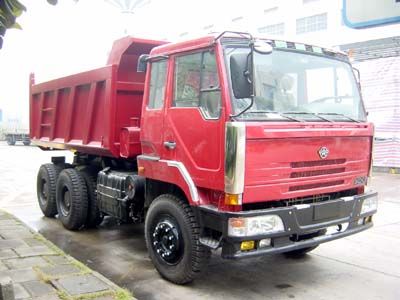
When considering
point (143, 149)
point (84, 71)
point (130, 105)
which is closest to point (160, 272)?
point (143, 149)

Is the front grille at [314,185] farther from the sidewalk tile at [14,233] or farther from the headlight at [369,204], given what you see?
the sidewalk tile at [14,233]

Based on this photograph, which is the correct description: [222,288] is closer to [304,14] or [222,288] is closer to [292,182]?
[292,182]

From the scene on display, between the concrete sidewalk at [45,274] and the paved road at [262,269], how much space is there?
1.31 feet

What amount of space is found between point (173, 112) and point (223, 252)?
1524 millimetres

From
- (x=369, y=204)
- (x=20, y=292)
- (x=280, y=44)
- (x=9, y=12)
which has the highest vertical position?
(x=280, y=44)

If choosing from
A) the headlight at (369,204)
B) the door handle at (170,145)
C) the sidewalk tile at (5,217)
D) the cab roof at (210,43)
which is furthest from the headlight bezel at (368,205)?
the sidewalk tile at (5,217)

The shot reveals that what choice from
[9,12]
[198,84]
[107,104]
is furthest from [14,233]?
[9,12]

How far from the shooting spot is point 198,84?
4770mm

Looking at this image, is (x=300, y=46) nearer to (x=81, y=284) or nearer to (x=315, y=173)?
(x=315, y=173)

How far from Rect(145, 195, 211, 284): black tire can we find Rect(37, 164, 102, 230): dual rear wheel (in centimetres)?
211

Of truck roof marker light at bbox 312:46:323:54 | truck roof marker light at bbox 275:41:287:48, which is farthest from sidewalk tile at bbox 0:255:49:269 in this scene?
truck roof marker light at bbox 312:46:323:54

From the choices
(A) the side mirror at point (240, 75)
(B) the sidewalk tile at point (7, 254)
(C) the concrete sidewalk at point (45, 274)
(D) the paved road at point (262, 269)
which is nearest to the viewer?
(A) the side mirror at point (240, 75)

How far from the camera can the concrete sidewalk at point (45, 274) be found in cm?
435

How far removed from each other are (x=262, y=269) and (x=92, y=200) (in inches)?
113
